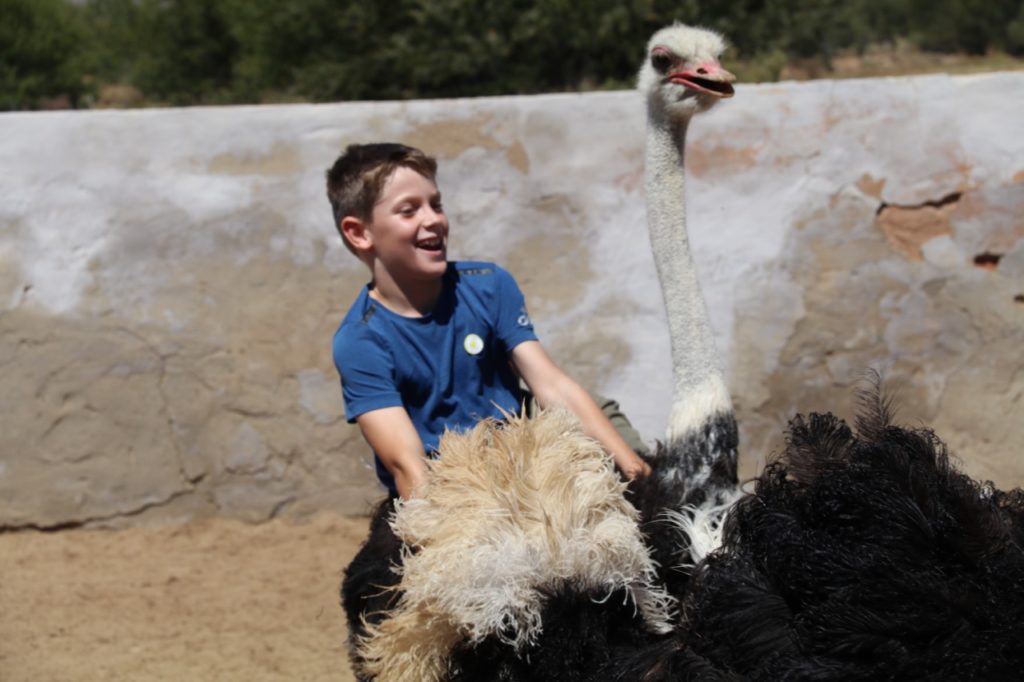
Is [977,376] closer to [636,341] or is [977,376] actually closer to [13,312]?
[636,341]

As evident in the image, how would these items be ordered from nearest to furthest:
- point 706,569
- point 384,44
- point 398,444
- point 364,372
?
1. point 706,569
2. point 398,444
3. point 364,372
4. point 384,44

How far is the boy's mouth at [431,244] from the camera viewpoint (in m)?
2.77

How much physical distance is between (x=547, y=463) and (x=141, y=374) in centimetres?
290

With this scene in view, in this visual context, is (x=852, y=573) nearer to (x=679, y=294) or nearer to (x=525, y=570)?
(x=525, y=570)

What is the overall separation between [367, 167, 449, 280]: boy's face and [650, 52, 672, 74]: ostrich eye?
0.61 meters

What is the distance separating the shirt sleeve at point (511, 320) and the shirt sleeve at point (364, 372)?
0.94 ft

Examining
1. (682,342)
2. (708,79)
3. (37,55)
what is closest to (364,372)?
(682,342)

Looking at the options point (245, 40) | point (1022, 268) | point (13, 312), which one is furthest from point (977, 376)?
point (245, 40)

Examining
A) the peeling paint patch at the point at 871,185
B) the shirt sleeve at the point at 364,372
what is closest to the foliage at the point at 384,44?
the peeling paint patch at the point at 871,185

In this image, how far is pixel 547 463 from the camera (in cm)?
227

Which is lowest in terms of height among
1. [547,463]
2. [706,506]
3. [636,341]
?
[636,341]

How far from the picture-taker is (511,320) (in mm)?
2922

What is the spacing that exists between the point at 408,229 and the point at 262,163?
220cm

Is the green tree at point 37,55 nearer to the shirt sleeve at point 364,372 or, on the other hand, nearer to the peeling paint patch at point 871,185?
the peeling paint patch at point 871,185
